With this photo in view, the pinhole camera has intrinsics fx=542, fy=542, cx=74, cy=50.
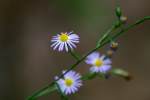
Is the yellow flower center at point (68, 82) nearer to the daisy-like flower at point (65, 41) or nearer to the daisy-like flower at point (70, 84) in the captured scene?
the daisy-like flower at point (70, 84)

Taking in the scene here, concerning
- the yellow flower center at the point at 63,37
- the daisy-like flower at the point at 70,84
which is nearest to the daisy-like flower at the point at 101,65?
the daisy-like flower at the point at 70,84

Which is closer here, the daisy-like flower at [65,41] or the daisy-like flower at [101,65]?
the daisy-like flower at [65,41]

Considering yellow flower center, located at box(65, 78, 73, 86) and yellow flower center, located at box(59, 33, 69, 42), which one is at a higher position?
yellow flower center, located at box(59, 33, 69, 42)

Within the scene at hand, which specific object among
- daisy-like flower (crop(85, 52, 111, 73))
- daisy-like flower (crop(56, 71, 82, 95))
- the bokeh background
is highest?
the bokeh background

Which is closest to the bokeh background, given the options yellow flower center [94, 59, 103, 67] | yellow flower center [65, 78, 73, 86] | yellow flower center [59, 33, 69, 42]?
yellow flower center [94, 59, 103, 67]

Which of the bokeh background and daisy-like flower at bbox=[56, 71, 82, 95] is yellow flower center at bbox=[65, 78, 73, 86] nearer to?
daisy-like flower at bbox=[56, 71, 82, 95]

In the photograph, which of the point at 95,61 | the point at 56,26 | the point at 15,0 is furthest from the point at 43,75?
the point at 95,61

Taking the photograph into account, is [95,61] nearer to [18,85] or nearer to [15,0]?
[18,85]
